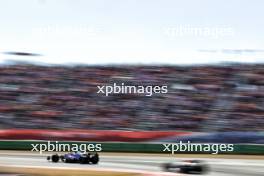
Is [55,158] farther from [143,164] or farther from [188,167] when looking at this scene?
[188,167]

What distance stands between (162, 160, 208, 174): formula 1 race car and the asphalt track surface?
0.05m

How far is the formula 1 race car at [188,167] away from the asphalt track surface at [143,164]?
0.05 metres

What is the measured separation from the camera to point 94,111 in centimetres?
561

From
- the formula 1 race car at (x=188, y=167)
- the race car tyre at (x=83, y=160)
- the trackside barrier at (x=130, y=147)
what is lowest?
the formula 1 race car at (x=188, y=167)

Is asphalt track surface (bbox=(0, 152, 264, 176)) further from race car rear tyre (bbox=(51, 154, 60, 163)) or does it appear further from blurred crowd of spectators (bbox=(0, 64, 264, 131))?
blurred crowd of spectators (bbox=(0, 64, 264, 131))

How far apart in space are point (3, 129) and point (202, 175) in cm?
227

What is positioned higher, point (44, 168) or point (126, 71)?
point (126, 71)

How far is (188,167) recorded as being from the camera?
5.48 meters

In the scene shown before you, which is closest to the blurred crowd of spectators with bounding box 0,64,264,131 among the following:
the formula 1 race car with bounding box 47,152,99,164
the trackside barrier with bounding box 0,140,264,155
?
the trackside barrier with bounding box 0,140,264,155

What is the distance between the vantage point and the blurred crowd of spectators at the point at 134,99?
216 inches

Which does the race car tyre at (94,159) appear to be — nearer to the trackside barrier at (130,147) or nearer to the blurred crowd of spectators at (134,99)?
the trackside barrier at (130,147)

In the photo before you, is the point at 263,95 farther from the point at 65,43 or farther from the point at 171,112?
the point at 65,43

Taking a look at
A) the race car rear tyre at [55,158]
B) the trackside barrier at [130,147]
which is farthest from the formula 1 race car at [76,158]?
the trackside barrier at [130,147]

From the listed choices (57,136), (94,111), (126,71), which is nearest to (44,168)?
(57,136)
